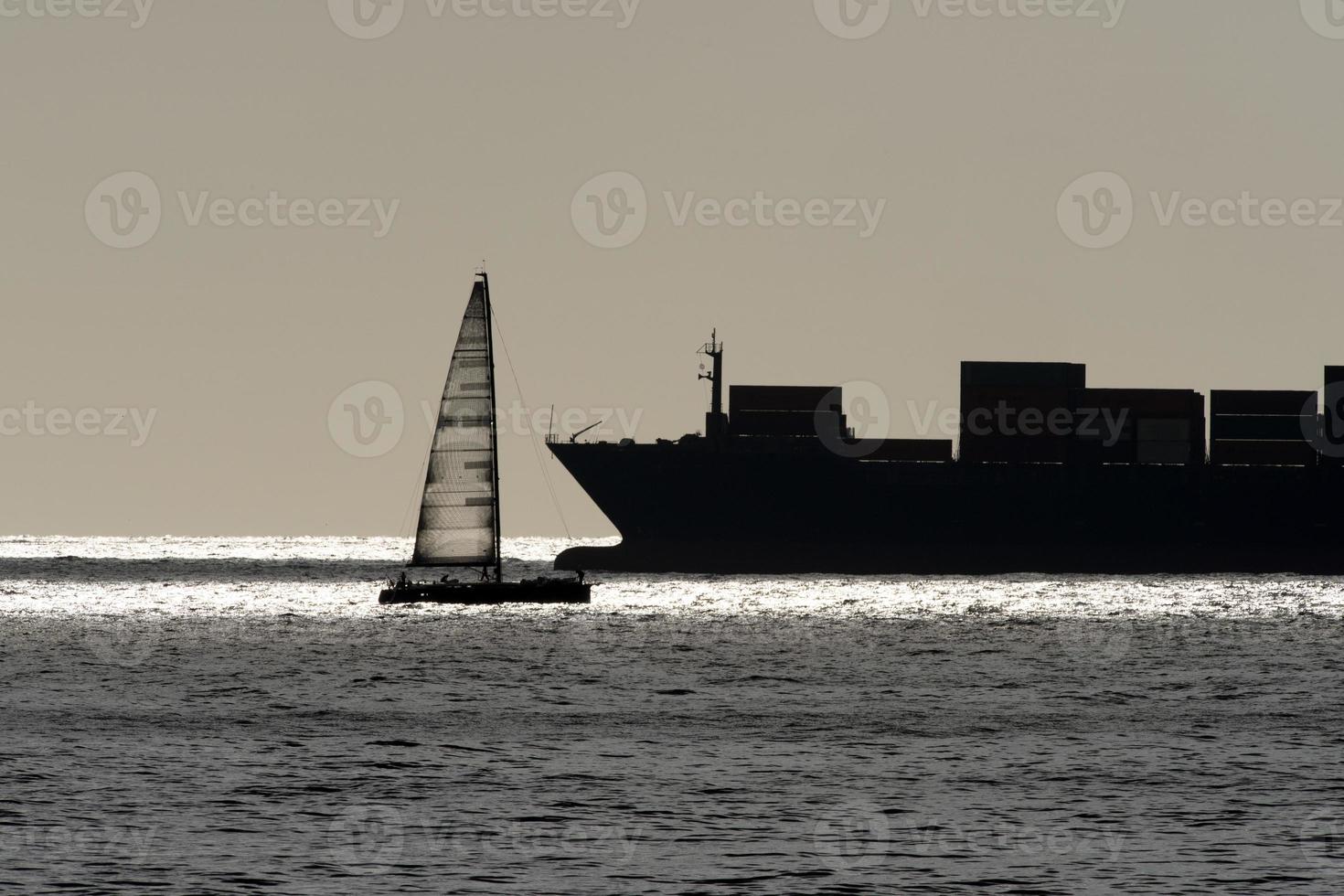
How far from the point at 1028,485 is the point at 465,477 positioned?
44.3 meters

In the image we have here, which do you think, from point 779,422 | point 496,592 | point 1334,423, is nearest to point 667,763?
point 496,592

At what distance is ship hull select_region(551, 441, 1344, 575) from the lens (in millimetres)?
87750

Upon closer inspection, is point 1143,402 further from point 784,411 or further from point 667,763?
point 667,763

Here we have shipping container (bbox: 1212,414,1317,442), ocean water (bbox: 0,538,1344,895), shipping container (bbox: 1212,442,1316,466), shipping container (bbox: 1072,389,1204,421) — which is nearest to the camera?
ocean water (bbox: 0,538,1344,895)

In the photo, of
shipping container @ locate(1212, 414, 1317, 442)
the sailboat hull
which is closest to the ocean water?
the sailboat hull

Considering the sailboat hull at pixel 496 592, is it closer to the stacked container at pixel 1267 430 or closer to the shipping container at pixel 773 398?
the shipping container at pixel 773 398

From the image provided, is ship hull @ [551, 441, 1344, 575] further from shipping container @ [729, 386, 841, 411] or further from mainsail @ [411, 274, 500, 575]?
mainsail @ [411, 274, 500, 575]

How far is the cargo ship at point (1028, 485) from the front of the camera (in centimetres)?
8788

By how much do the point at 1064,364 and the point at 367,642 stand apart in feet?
165

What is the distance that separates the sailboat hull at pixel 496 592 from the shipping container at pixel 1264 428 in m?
47.0

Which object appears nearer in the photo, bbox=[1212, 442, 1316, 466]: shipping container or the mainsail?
the mainsail

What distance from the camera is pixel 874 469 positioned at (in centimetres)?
8775

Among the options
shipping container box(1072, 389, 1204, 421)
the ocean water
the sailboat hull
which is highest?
shipping container box(1072, 389, 1204, 421)

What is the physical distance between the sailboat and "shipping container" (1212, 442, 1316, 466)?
48.3 meters
